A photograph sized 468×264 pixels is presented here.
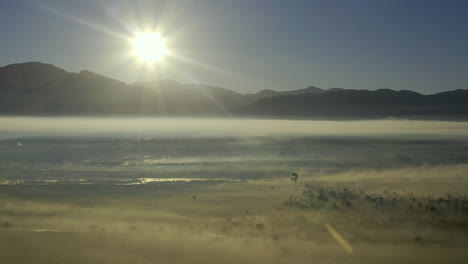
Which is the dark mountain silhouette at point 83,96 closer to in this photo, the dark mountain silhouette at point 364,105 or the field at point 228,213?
the dark mountain silhouette at point 364,105

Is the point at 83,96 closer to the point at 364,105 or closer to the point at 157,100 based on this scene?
the point at 157,100

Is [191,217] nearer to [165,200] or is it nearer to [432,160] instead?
[165,200]

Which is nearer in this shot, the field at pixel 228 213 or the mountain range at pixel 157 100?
the field at pixel 228 213

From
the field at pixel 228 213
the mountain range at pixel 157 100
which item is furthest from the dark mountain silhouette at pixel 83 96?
the field at pixel 228 213

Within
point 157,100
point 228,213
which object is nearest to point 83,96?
point 157,100

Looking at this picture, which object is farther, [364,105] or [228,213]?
[364,105]

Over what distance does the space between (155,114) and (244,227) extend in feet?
437

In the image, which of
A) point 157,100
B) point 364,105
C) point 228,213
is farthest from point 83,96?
point 228,213

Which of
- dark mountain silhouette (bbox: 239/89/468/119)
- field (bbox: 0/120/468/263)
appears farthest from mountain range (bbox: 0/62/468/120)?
field (bbox: 0/120/468/263)

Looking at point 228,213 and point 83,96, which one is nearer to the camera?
point 228,213

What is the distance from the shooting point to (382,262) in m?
7.81

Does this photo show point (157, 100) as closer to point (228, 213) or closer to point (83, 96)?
point (83, 96)

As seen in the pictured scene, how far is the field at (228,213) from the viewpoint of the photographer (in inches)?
328

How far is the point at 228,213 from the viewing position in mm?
12562
